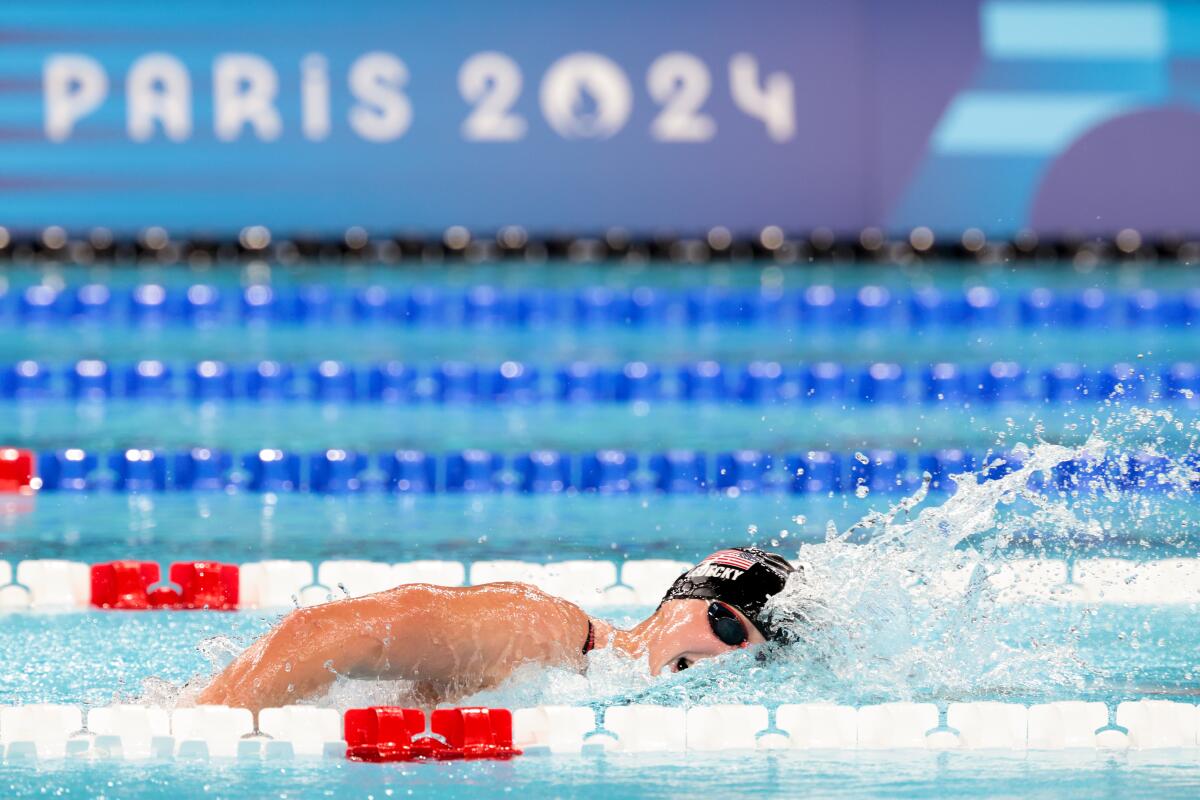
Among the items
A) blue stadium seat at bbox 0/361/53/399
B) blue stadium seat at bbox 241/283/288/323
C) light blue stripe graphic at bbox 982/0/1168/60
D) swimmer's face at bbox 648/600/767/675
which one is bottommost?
swimmer's face at bbox 648/600/767/675

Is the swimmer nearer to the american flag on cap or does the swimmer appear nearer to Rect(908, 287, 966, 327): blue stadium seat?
the american flag on cap

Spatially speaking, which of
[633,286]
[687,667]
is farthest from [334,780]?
[633,286]

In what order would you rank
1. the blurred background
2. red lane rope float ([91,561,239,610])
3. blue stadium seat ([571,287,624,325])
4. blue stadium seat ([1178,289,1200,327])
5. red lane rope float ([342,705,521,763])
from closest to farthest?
1. red lane rope float ([342,705,521,763])
2. red lane rope float ([91,561,239,610])
3. blue stadium seat ([1178,289,1200,327])
4. blue stadium seat ([571,287,624,325])
5. the blurred background

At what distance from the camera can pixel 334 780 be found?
8.87ft

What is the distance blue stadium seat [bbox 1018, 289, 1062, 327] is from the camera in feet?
24.6

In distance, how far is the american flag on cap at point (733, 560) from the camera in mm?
3131

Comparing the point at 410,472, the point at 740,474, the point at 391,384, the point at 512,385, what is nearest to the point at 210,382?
the point at 391,384

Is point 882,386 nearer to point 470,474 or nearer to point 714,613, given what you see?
point 470,474

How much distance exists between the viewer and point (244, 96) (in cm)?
876

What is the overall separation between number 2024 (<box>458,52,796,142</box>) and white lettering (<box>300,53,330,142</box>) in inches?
25.9

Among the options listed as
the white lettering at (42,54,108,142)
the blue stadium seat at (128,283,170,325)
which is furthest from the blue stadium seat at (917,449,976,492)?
the white lettering at (42,54,108,142)

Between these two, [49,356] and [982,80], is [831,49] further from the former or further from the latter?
[49,356]

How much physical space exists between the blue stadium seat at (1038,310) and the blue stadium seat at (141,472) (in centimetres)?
365

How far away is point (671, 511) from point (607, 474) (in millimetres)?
391
